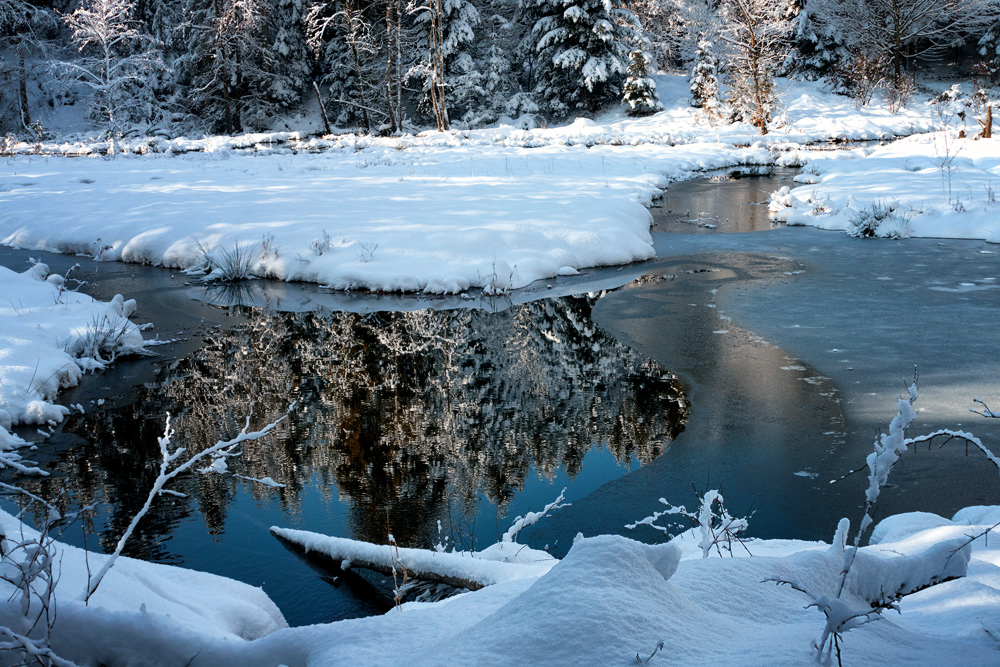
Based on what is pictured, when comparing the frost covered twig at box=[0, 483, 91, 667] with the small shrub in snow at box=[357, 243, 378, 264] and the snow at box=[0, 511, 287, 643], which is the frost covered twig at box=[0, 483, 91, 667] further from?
the small shrub in snow at box=[357, 243, 378, 264]

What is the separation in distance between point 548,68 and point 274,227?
2497 cm

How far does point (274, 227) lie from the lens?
11422mm

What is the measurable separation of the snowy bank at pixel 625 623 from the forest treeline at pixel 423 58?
95.0ft

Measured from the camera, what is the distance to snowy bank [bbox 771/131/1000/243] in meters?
11.6

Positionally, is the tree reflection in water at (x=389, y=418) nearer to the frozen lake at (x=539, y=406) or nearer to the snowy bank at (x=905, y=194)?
the frozen lake at (x=539, y=406)

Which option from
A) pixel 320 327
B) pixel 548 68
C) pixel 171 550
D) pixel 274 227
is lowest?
pixel 171 550

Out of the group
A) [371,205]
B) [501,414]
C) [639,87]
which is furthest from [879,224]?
[639,87]

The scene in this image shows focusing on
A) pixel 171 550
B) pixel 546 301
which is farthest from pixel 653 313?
pixel 171 550

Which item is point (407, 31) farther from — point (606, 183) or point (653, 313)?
point (653, 313)

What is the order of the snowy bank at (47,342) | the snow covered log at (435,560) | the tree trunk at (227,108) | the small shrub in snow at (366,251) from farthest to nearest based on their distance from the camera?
the tree trunk at (227,108) < the small shrub in snow at (366,251) < the snowy bank at (47,342) < the snow covered log at (435,560)

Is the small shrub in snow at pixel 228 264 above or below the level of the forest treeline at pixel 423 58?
below

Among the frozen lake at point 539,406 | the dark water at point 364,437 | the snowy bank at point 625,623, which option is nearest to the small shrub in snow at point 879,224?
the frozen lake at point 539,406

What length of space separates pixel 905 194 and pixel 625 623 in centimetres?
1455

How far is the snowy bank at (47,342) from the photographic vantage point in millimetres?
5715
